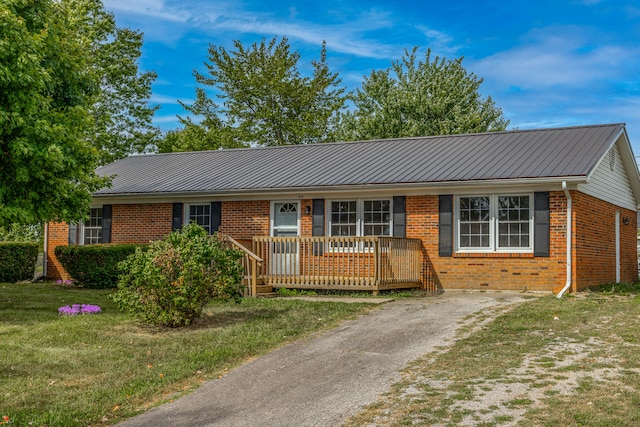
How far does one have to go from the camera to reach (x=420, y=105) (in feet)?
115

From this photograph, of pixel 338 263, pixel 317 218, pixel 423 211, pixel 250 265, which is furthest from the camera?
pixel 317 218

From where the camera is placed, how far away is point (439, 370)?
7.90m

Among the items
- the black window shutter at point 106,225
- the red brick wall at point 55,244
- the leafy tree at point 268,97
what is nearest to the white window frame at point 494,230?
the black window shutter at point 106,225

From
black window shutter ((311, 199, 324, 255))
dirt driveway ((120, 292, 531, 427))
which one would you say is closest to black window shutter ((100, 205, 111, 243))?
black window shutter ((311, 199, 324, 255))

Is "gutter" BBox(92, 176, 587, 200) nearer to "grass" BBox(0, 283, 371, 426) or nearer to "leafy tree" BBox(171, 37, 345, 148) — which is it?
"grass" BBox(0, 283, 371, 426)

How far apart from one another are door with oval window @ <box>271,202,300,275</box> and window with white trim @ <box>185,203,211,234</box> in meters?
2.13

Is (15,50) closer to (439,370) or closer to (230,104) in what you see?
(439,370)

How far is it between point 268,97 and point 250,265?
25301 mm

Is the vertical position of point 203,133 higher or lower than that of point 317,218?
higher

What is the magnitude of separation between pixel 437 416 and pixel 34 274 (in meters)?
19.0

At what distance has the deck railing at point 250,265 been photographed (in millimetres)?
15312

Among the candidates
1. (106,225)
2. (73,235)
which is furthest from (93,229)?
(106,225)

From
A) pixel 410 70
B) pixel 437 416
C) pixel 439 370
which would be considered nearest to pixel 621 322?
pixel 439 370

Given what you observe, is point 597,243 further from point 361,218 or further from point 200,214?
point 200,214
